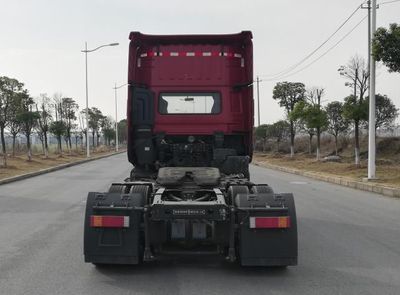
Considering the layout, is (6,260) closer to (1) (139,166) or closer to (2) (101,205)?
(2) (101,205)

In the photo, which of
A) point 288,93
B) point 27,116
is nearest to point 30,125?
point 27,116

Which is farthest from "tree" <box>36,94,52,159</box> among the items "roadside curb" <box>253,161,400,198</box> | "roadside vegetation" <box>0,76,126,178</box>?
"roadside curb" <box>253,161,400,198</box>

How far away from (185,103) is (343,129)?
3068cm

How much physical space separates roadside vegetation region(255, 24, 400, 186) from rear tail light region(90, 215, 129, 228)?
43.2 feet

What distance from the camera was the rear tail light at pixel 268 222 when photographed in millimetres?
6059

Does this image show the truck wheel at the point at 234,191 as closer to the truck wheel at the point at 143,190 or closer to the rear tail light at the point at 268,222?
the rear tail light at the point at 268,222

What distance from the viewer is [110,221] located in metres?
6.17

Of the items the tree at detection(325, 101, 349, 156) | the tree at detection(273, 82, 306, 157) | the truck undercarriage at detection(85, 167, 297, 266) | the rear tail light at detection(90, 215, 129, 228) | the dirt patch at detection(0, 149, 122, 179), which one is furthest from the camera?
the tree at detection(273, 82, 306, 157)

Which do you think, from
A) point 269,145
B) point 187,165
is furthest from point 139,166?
point 269,145

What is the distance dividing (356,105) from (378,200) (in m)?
11.4

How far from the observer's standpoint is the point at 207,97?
918 cm

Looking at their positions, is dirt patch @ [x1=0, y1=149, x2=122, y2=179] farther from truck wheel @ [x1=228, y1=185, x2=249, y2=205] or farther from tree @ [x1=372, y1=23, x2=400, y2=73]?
truck wheel @ [x1=228, y1=185, x2=249, y2=205]

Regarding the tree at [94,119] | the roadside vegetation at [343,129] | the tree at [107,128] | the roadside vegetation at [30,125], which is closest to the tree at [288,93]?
the roadside vegetation at [343,129]

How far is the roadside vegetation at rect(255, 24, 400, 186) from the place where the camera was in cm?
1858
